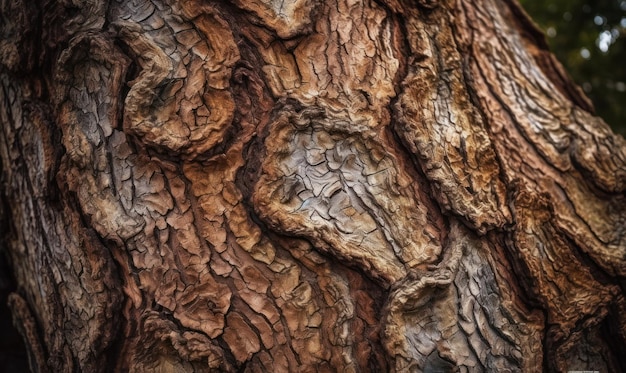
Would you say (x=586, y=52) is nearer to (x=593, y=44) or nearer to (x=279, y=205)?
(x=593, y=44)

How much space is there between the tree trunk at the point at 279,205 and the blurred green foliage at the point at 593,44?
1761mm

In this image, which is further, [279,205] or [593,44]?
[593,44]

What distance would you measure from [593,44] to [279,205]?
8.09 feet

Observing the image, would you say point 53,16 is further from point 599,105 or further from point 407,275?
point 599,105

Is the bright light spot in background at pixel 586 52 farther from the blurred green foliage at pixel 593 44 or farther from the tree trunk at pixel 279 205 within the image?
the tree trunk at pixel 279 205

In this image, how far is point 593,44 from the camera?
3.18m

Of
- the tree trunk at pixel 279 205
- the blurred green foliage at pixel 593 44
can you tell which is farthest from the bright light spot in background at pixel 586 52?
the tree trunk at pixel 279 205

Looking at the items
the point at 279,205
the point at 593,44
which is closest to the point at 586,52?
the point at 593,44

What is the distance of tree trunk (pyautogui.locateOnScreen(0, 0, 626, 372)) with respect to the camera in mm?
1468

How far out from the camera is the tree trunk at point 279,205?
147cm

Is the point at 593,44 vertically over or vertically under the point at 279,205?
over

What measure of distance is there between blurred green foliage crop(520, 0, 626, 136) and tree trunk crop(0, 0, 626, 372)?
1761mm

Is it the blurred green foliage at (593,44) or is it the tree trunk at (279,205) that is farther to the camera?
the blurred green foliage at (593,44)

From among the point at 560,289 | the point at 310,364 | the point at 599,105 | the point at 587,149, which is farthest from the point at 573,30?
the point at 310,364
